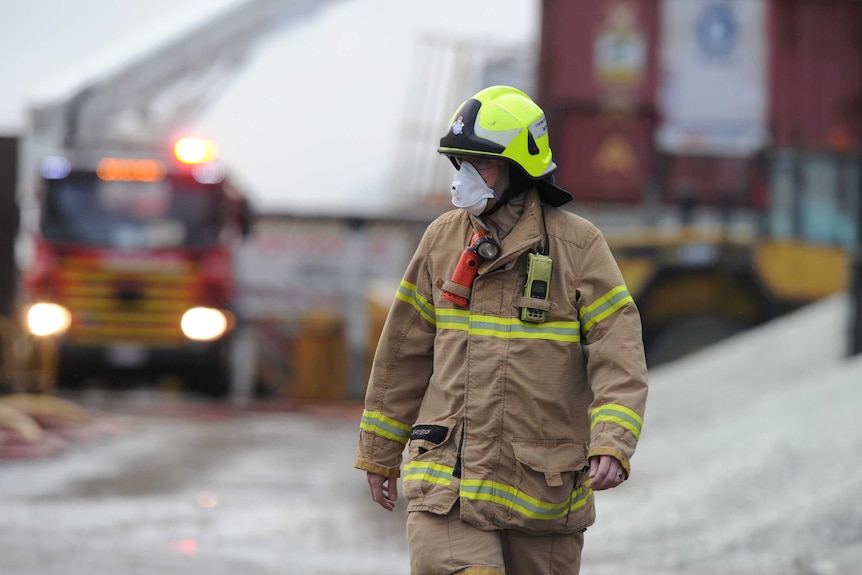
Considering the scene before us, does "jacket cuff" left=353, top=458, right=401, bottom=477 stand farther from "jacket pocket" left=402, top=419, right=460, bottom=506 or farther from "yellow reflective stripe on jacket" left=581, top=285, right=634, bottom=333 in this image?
"yellow reflective stripe on jacket" left=581, top=285, right=634, bottom=333

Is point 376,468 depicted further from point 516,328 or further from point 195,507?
point 195,507

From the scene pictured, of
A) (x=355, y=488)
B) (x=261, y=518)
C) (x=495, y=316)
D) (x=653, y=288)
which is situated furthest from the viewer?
(x=653, y=288)

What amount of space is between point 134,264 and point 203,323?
912mm

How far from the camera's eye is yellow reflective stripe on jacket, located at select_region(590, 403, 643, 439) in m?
3.11

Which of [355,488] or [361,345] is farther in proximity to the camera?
[361,345]

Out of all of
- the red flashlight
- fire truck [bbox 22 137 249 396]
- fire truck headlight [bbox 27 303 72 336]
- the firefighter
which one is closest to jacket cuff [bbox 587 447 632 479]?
the firefighter

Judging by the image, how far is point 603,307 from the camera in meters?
3.22

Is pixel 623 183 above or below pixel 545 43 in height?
below

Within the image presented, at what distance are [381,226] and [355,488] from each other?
9198 millimetres

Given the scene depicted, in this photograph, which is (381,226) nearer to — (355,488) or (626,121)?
(626,121)

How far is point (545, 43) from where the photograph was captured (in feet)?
51.0

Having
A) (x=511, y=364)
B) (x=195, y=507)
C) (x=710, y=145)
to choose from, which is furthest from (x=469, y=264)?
(x=710, y=145)

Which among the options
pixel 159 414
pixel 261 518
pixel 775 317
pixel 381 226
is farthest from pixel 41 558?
pixel 381 226

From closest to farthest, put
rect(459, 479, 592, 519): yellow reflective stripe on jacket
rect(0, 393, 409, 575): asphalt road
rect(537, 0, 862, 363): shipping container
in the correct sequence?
1. rect(459, 479, 592, 519): yellow reflective stripe on jacket
2. rect(0, 393, 409, 575): asphalt road
3. rect(537, 0, 862, 363): shipping container
